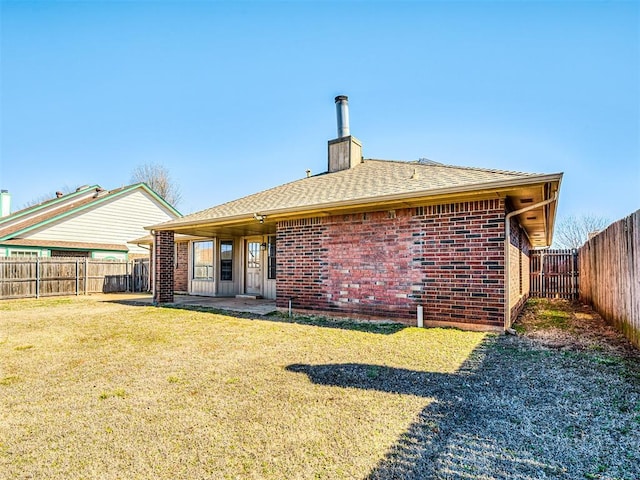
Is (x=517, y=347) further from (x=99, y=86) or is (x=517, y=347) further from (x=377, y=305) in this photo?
(x=99, y=86)

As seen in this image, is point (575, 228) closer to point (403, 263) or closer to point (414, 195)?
point (403, 263)

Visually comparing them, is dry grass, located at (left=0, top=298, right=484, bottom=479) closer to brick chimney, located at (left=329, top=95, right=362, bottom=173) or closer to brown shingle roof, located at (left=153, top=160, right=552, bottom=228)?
brown shingle roof, located at (left=153, top=160, right=552, bottom=228)

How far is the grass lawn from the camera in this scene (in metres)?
2.35

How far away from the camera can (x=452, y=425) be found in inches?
113

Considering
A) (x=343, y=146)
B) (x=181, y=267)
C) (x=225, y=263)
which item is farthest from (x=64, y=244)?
(x=343, y=146)

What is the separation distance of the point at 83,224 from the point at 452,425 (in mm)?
19459

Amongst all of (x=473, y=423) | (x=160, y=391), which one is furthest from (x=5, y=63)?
(x=473, y=423)

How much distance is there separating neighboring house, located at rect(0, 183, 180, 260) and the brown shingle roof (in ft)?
29.1

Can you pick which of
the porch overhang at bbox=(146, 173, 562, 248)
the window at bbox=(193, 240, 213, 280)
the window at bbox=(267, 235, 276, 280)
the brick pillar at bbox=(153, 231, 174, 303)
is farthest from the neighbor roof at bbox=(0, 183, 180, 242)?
the window at bbox=(267, 235, 276, 280)

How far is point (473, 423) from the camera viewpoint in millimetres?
2910

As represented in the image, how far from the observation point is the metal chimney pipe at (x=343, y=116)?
12.6 metres

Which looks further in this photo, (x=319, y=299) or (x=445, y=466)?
(x=319, y=299)

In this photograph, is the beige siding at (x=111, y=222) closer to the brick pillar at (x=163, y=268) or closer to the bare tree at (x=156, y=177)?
the brick pillar at (x=163, y=268)

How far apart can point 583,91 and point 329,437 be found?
11.5 m
